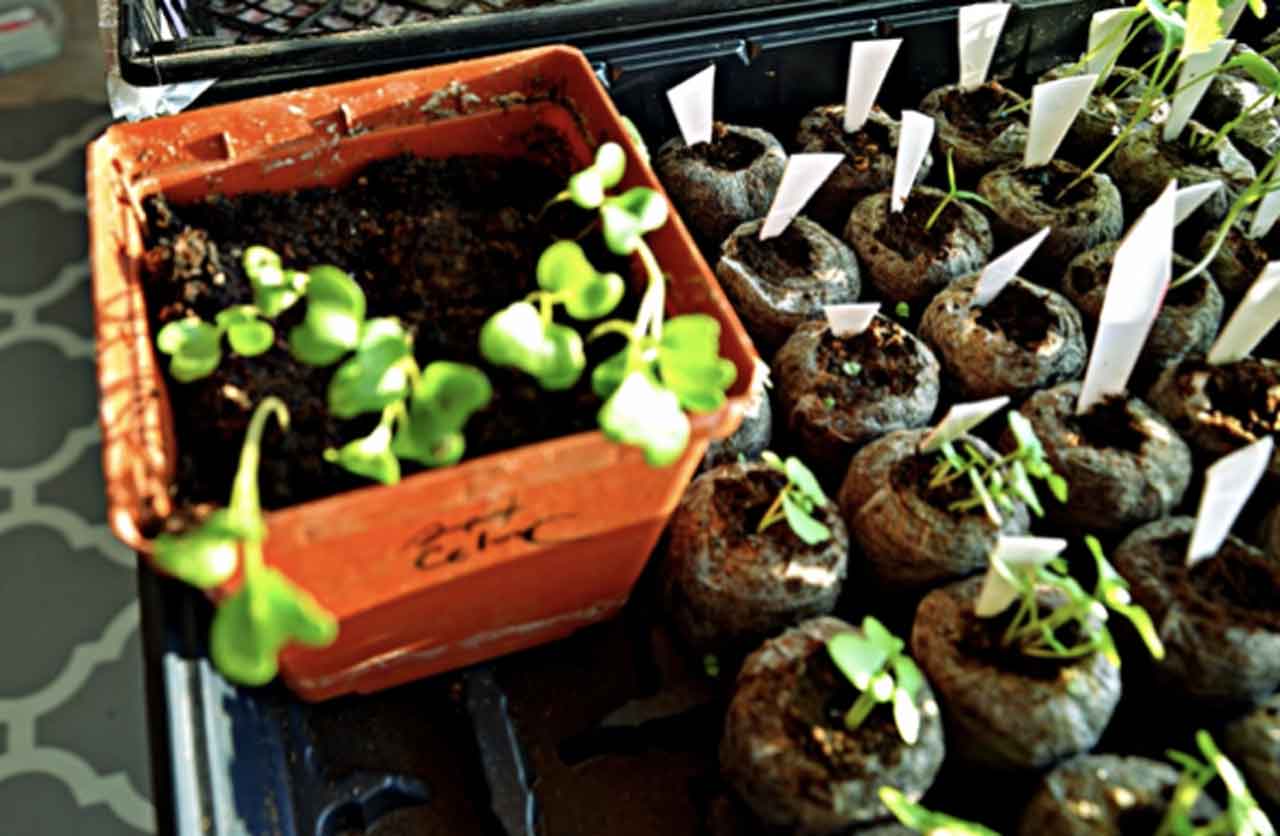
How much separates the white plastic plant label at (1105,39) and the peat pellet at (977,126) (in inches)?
4.1

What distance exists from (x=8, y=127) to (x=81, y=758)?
144cm

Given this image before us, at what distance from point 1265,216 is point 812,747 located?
925mm

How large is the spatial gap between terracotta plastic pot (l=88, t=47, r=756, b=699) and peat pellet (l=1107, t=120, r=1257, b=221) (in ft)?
2.65

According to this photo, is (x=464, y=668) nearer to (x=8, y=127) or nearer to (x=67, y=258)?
(x=67, y=258)

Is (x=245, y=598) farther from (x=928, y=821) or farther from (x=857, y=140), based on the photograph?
(x=857, y=140)

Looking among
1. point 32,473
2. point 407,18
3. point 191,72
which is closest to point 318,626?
point 191,72

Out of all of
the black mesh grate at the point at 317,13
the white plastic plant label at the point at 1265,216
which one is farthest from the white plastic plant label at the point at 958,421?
the black mesh grate at the point at 317,13

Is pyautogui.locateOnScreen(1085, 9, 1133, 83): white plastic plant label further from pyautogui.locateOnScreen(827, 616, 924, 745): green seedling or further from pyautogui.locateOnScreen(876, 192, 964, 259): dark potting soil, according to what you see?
pyautogui.locateOnScreen(827, 616, 924, 745): green seedling

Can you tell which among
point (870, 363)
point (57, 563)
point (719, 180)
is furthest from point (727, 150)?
Result: point (57, 563)

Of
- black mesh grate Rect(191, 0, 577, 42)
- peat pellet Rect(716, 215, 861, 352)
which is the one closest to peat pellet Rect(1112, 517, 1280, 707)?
peat pellet Rect(716, 215, 861, 352)

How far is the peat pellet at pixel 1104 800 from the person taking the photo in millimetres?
866

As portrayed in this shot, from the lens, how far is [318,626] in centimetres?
61

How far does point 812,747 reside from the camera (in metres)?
0.89

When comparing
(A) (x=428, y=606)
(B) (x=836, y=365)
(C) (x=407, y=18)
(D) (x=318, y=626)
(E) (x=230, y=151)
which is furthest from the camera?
(C) (x=407, y=18)
